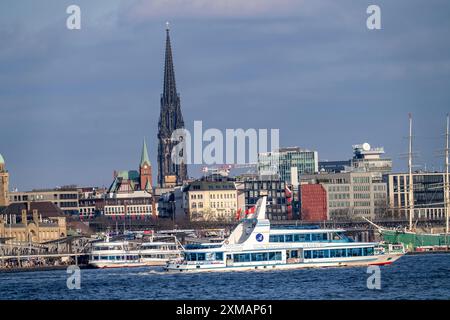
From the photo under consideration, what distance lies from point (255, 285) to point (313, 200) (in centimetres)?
12581

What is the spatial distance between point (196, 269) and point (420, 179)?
367 ft

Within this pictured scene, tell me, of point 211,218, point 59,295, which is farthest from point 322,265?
point 211,218

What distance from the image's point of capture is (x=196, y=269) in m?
85.1

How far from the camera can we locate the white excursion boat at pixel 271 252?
84750 mm

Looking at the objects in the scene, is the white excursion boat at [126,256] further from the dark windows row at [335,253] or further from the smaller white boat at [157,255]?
the dark windows row at [335,253]

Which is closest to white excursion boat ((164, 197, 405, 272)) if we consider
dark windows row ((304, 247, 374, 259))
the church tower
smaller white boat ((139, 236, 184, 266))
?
dark windows row ((304, 247, 374, 259))

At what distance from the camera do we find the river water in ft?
195

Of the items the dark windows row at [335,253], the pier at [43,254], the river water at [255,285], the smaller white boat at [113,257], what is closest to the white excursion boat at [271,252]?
the dark windows row at [335,253]

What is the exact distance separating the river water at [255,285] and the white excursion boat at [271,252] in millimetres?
2098

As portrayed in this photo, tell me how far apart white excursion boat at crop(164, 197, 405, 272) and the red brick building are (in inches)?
4097

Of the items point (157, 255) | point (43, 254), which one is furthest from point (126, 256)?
point (43, 254)

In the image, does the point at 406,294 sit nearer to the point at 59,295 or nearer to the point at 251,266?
the point at 59,295

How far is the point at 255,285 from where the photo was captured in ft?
220

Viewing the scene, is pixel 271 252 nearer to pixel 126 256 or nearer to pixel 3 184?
pixel 126 256
